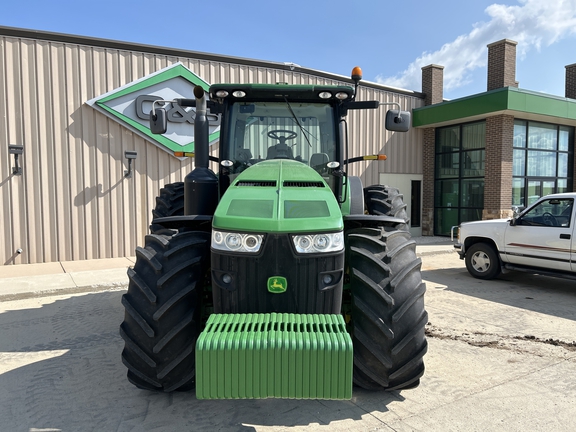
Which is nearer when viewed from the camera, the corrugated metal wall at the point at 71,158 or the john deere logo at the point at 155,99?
the corrugated metal wall at the point at 71,158

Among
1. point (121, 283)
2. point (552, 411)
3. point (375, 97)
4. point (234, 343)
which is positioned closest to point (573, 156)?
point (375, 97)

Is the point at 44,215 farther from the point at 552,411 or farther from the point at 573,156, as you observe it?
the point at 573,156

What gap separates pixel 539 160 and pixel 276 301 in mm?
14280

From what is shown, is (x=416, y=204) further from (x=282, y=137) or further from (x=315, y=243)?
(x=315, y=243)

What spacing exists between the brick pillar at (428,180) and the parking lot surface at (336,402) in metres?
9.40

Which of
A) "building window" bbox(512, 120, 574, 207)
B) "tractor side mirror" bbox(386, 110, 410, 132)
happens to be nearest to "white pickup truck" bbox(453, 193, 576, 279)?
"tractor side mirror" bbox(386, 110, 410, 132)

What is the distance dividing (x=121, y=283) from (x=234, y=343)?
232 inches

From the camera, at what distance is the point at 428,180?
15078 millimetres

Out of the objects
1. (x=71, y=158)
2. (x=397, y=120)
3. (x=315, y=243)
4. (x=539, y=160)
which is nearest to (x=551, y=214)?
(x=397, y=120)

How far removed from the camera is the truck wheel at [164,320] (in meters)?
2.79

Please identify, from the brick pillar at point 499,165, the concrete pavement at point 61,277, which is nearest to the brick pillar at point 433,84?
the brick pillar at point 499,165

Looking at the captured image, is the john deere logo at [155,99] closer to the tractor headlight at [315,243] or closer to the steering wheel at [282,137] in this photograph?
the steering wheel at [282,137]

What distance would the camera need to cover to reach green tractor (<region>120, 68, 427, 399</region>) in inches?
91.0

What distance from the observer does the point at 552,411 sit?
3102 millimetres
